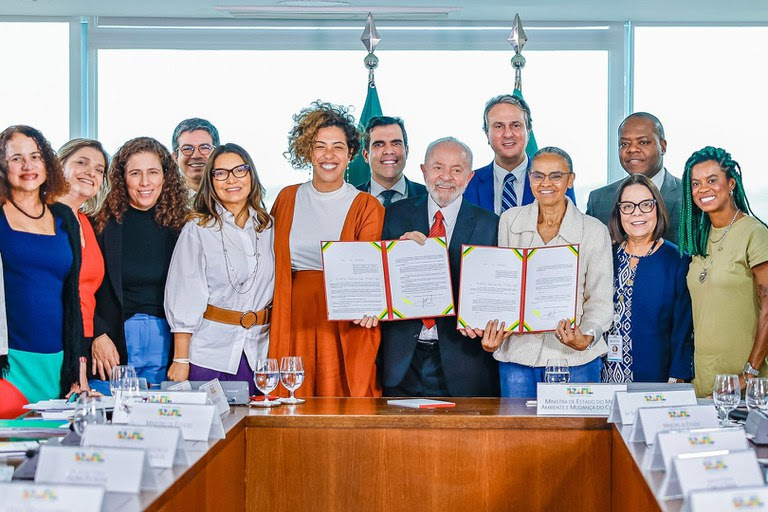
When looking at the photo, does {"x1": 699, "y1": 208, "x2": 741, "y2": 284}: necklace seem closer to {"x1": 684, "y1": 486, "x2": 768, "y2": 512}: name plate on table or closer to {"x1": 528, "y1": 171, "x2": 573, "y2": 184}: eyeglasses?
{"x1": 528, "y1": 171, "x2": 573, "y2": 184}: eyeglasses

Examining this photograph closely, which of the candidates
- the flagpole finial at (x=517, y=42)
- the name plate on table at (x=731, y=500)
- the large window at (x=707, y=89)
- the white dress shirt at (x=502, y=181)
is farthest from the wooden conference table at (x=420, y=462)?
the large window at (x=707, y=89)

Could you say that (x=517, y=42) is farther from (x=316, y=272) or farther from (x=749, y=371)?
(x=749, y=371)

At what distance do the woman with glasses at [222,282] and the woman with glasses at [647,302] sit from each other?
4.81 ft

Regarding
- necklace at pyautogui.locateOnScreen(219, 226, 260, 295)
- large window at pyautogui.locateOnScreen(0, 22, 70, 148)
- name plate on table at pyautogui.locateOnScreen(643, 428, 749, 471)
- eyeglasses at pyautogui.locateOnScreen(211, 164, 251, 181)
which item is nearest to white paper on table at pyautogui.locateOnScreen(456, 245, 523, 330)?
necklace at pyautogui.locateOnScreen(219, 226, 260, 295)

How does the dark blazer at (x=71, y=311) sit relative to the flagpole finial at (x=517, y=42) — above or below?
below

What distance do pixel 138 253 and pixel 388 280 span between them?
1.13m

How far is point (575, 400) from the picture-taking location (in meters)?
3.26

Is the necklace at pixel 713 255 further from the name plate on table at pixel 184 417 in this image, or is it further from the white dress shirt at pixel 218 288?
the name plate on table at pixel 184 417

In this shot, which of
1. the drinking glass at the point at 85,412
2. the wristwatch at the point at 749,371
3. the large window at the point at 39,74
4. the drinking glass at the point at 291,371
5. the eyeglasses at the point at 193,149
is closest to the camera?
the drinking glass at the point at 85,412

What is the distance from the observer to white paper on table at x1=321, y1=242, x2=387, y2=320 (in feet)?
13.0

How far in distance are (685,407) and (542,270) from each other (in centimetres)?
116

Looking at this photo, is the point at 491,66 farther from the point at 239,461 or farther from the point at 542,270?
the point at 239,461

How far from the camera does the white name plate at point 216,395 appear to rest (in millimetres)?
3152

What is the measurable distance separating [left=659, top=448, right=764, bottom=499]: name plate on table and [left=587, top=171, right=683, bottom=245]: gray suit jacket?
256 cm
